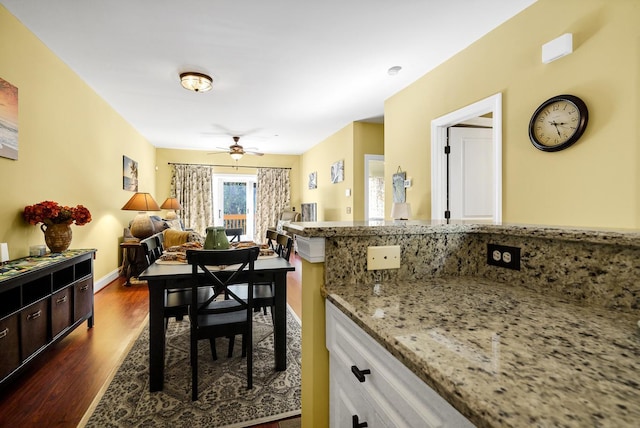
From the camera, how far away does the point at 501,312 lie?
0.75m

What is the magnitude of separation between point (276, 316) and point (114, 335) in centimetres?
169

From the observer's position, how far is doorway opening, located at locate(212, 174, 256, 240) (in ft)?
25.6


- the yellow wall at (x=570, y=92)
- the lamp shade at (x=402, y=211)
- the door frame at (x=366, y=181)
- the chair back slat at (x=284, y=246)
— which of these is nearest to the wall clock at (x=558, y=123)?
the yellow wall at (x=570, y=92)

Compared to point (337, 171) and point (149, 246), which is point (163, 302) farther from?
point (337, 171)

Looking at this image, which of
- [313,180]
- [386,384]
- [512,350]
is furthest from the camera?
[313,180]

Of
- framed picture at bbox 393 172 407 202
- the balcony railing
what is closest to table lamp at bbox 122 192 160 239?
the balcony railing

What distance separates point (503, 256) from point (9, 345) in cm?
265

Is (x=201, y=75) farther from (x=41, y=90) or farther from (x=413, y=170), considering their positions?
(x=413, y=170)

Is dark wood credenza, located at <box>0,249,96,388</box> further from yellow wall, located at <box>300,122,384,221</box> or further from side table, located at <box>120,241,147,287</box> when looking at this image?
yellow wall, located at <box>300,122,384,221</box>

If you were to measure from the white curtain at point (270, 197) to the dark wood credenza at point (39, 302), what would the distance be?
A: 5.09 metres

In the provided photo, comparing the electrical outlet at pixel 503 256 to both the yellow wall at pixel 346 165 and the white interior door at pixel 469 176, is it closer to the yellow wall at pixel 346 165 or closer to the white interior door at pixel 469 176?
the white interior door at pixel 469 176

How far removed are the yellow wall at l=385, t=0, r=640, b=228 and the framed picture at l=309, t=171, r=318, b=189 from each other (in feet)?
13.9

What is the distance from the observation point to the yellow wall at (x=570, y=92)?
1.75 m

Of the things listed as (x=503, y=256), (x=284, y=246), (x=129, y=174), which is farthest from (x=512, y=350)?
(x=129, y=174)
